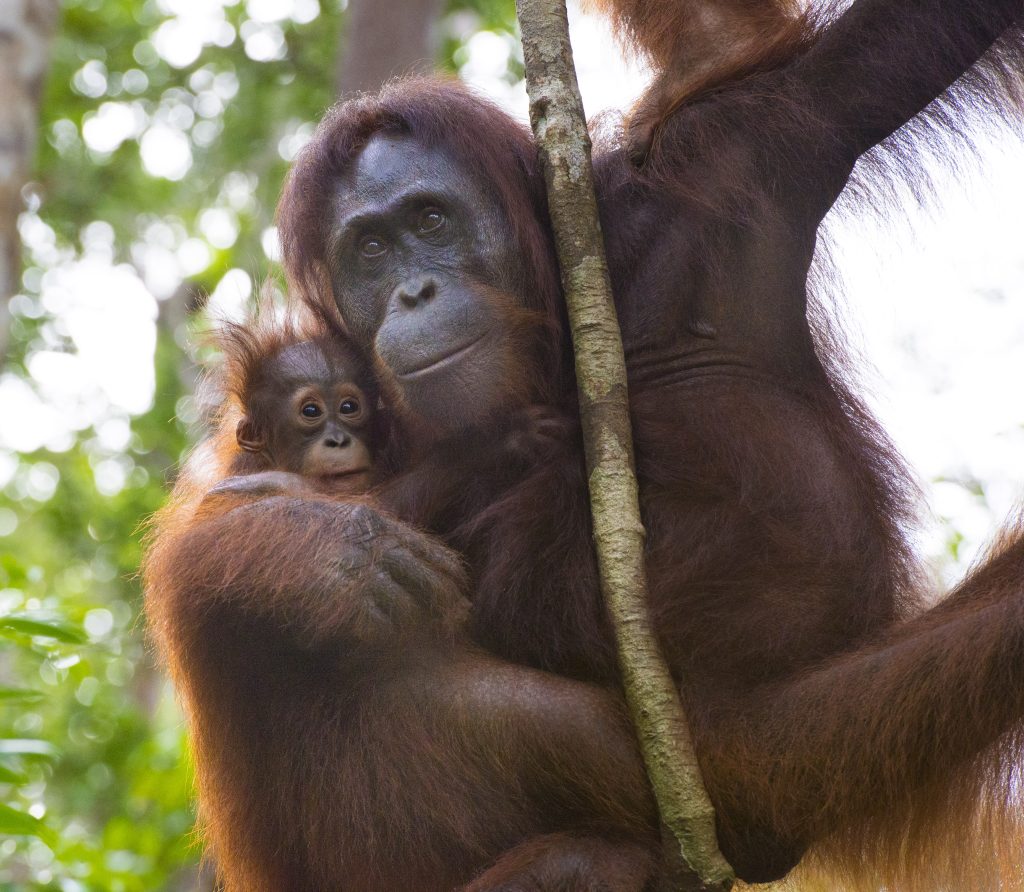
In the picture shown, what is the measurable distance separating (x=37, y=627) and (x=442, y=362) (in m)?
1.15

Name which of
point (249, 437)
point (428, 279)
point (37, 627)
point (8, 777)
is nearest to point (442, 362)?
point (428, 279)

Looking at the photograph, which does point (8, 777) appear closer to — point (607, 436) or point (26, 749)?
point (26, 749)

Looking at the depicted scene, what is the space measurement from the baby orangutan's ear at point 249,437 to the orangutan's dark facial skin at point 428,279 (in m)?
0.64

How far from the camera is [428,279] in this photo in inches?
113

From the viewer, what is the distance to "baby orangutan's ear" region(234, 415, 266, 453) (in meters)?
3.57

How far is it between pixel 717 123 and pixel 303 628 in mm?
1513

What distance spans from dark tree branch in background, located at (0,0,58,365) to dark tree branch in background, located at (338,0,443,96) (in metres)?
1.69

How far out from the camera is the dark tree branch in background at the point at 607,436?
7.70 feet

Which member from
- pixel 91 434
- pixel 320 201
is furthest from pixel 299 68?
Answer: pixel 320 201

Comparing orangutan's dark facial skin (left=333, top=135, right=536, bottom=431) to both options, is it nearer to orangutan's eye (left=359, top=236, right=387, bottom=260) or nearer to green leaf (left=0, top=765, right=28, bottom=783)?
→ orangutan's eye (left=359, top=236, right=387, bottom=260)

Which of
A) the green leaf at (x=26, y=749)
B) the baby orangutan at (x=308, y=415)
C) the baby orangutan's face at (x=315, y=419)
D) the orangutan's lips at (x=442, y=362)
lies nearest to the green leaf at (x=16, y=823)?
the green leaf at (x=26, y=749)

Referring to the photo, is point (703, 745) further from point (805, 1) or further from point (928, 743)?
point (805, 1)

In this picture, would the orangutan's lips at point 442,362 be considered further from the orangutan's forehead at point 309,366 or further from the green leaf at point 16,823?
the green leaf at point 16,823

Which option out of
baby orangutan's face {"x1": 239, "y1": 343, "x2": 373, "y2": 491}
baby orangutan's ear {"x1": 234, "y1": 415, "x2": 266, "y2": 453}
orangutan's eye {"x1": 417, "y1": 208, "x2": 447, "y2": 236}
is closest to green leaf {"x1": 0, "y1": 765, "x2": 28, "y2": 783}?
baby orangutan's face {"x1": 239, "y1": 343, "x2": 373, "y2": 491}
